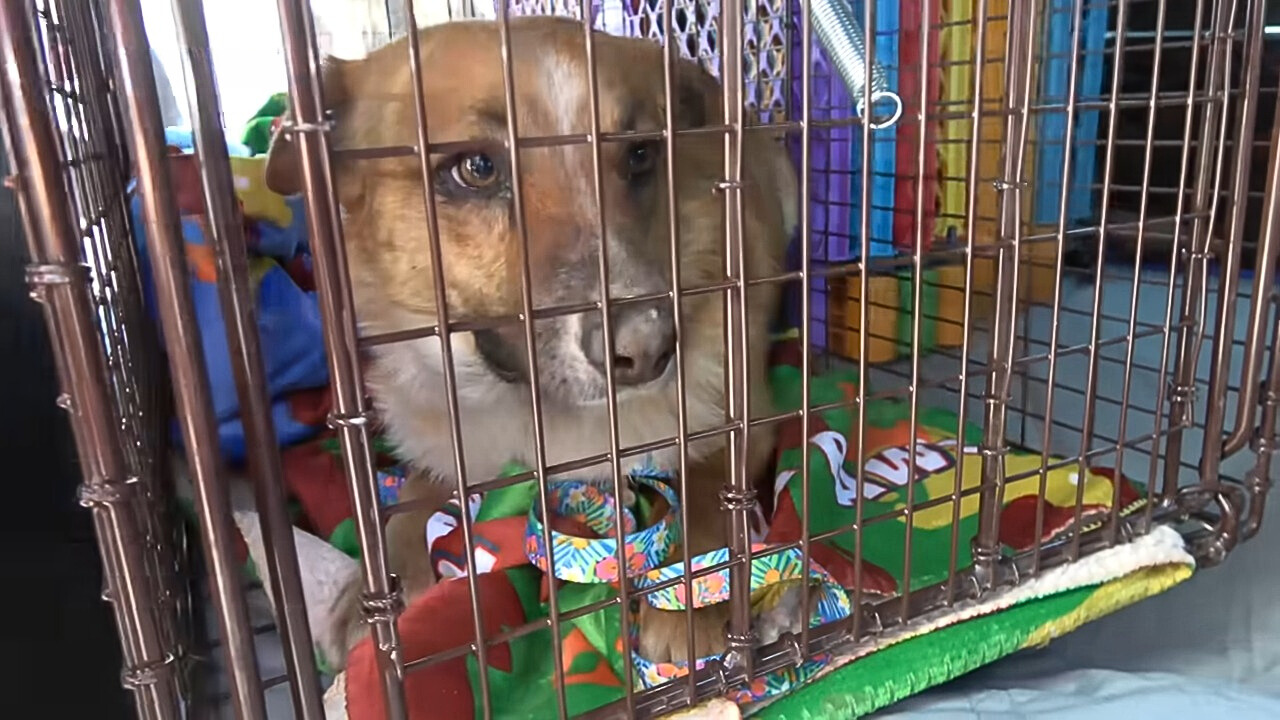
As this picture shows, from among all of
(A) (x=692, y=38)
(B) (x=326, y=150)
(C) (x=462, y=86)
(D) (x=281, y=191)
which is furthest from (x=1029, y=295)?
(B) (x=326, y=150)

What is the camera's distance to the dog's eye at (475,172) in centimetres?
90

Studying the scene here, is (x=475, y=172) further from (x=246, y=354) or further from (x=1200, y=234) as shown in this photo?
(x=1200, y=234)

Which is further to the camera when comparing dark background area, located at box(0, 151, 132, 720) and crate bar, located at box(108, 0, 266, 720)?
dark background area, located at box(0, 151, 132, 720)

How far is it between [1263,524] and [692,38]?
3.31ft

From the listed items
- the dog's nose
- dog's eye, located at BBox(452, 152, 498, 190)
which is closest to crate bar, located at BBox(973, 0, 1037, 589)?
the dog's nose

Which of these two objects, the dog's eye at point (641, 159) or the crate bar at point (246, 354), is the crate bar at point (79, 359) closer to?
the crate bar at point (246, 354)

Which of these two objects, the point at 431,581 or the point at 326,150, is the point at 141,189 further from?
the point at 431,581

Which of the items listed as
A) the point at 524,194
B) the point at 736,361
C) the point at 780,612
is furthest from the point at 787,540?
the point at 524,194

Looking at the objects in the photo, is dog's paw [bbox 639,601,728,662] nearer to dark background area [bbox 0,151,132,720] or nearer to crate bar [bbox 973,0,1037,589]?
crate bar [bbox 973,0,1037,589]

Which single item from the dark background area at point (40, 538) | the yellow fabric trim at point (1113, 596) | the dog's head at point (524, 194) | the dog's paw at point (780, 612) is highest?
the dog's head at point (524, 194)

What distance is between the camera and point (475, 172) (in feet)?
3.00

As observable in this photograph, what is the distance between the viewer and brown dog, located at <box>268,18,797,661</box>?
857 millimetres

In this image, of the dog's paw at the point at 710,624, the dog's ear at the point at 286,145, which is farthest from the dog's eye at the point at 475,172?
the dog's paw at the point at 710,624

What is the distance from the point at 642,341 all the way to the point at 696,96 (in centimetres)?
45
